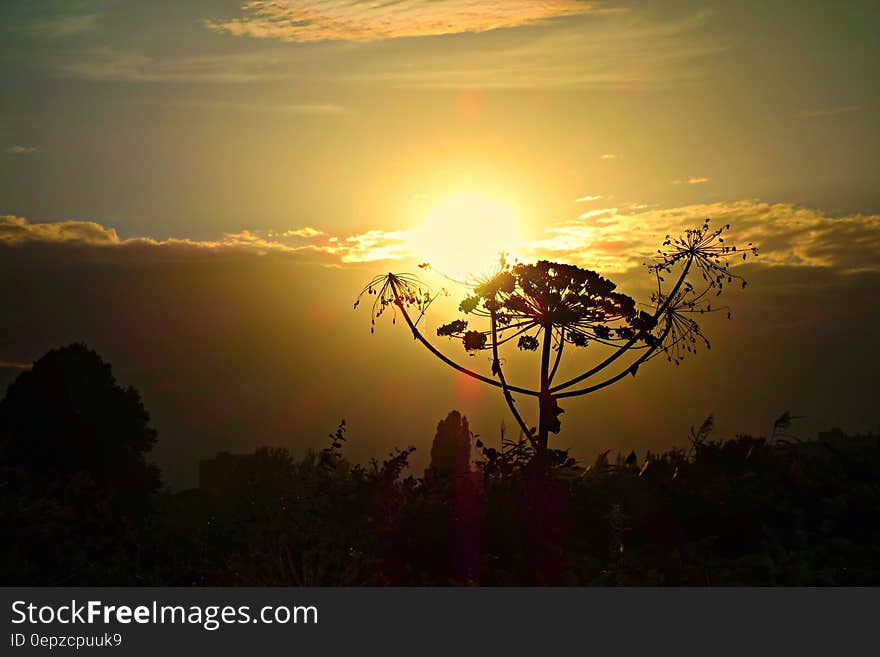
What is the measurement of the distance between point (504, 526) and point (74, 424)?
1297 cm

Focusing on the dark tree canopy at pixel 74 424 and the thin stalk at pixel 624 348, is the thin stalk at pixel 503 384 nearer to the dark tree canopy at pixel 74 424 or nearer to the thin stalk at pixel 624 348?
the thin stalk at pixel 624 348

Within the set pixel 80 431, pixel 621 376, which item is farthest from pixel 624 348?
pixel 80 431

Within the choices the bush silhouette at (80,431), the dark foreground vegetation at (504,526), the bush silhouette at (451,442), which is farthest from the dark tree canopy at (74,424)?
the bush silhouette at (451,442)

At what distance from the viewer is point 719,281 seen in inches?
614

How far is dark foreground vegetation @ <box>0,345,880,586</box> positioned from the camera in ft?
46.0

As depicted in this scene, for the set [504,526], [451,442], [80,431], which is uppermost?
[80,431]

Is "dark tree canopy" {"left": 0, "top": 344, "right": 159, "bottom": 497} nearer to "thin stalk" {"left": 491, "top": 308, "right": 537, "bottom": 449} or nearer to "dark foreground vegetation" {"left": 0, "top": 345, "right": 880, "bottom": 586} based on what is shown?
"dark foreground vegetation" {"left": 0, "top": 345, "right": 880, "bottom": 586}

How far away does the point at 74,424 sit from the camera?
2342 centimetres

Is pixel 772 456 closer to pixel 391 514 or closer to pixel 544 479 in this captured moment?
pixel 544 479

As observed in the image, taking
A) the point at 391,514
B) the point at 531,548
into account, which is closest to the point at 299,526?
the point at 391,514

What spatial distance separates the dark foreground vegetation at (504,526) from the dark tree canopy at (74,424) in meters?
3.36

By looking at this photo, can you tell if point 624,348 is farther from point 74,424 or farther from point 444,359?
point 74,424
